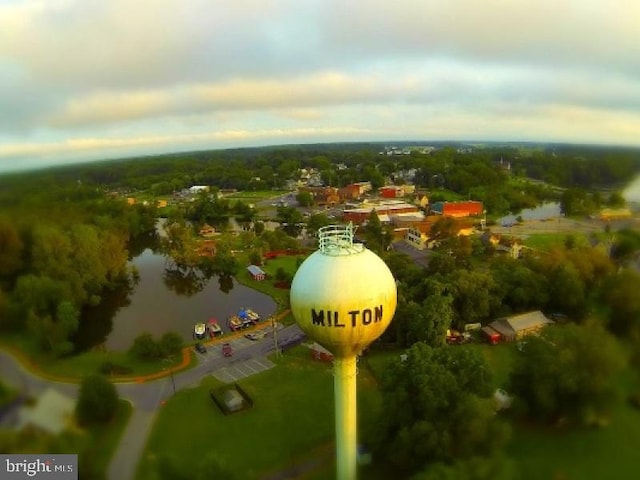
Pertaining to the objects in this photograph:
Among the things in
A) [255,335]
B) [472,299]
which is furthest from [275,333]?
[472,299]

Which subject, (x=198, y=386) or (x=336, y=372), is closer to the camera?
(x=336, y=372)

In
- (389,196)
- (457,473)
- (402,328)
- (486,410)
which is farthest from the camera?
(389,196)

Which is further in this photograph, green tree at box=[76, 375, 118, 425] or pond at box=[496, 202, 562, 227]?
pond at box=[496, 202, 562, 227]

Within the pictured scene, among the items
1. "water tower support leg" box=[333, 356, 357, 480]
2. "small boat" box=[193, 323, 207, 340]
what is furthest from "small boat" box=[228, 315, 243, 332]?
"water tower support leg" box=[333, 356, 357, 480]

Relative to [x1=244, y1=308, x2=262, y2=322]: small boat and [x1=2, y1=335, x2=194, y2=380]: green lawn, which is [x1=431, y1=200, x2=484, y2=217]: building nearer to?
[x1=244, y1=308, x2=262, y2=322]: small boat

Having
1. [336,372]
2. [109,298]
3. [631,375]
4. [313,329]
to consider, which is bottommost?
[109,298]

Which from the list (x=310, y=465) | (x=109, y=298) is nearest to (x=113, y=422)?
(x=310, y=465)

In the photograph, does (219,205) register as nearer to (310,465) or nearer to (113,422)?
(113,422)

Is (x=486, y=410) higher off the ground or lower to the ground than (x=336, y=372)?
lower
